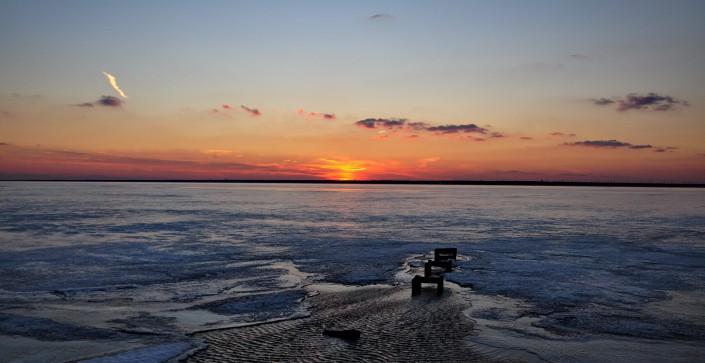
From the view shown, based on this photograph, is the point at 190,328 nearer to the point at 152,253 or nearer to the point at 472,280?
the point at 472,280

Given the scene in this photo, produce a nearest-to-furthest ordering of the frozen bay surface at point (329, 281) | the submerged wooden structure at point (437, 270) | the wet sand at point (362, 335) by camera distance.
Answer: the wet sand at point (362, 335), the frozen bay surface at point (329, 281), the submerged wooden structure at point (437, 270)

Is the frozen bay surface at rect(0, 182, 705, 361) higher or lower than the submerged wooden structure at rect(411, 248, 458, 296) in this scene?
lower

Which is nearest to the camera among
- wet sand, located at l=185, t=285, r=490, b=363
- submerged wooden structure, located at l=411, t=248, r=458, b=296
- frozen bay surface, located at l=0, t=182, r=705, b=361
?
wet sand, located at l=185, t=285, r=490, b=363

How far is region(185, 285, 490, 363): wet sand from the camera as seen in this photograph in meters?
7.97

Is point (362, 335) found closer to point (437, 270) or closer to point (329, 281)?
point (329, 281)

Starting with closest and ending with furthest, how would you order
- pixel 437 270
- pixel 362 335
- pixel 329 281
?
pixel 362 335 < pixel 329 281 < pixel 437 270

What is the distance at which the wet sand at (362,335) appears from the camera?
797 centimetres

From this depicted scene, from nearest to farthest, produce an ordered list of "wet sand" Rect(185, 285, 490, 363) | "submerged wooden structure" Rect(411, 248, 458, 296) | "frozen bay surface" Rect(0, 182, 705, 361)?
1. "wet sand" Rect(185, 285, 490, 363)
2. "frozen bay surface" Rect(0, 182, 705, 361)
3. "submerged wooden structure" Rect(411, 248, 458, 296)

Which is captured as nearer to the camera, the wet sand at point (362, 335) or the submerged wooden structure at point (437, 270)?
the wet sand at point (362, 335)

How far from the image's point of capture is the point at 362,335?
355 inches

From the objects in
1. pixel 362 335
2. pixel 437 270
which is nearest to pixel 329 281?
pixel 437 270

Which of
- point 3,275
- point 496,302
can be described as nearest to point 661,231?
point 496,302

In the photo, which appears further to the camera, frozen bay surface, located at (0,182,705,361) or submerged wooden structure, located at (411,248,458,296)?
Answer: submerged wooden structure, located at (411,248,458,296)

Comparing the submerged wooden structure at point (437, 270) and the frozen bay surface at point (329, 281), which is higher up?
the submerged wooden structure at point (437, 270)
